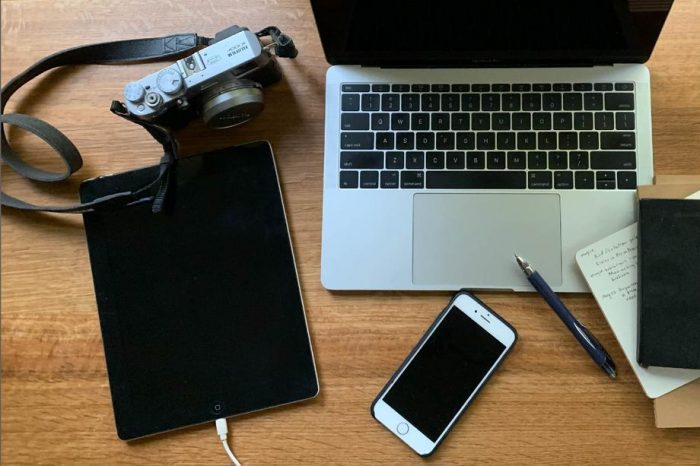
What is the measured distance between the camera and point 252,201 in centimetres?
67

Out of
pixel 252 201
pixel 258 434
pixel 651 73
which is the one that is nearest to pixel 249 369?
pixel 258 434

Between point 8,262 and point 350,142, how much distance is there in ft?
1.21

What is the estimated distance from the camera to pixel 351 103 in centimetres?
67

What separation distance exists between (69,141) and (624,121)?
0.54m

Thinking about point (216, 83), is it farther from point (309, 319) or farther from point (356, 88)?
point (309, 319)

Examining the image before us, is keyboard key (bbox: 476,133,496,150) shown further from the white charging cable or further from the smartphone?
the white charging cable

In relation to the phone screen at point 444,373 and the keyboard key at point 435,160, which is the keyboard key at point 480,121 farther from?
the phone screen at point 444,373

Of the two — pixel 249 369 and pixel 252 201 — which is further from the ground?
pixel 252 201

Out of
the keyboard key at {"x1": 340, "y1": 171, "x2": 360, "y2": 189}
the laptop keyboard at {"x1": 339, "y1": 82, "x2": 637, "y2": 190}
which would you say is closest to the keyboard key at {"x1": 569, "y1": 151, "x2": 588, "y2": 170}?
the laptop keyboard at {"x1": 339, "y1": 82, "x2": 637, "y2": 190}

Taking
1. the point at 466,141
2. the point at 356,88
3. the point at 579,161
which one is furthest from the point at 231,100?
the point at 579,161

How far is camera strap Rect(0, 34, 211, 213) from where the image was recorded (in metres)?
0.67

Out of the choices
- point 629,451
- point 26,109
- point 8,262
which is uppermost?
point 26,109

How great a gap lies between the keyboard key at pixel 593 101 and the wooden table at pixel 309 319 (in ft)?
0.19

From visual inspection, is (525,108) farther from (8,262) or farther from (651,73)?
(8,262)
